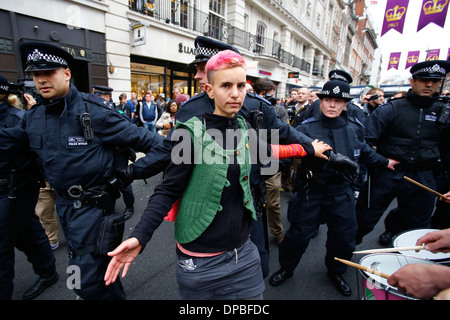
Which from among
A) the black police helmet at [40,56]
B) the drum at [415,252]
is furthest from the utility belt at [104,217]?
the drum at [415,252]

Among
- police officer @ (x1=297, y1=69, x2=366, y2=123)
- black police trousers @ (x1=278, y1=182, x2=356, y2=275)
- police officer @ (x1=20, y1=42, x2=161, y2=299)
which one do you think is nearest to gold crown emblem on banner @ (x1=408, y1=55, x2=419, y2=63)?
police officer @ (x1=297, y1=69, x2=366, y2=123)

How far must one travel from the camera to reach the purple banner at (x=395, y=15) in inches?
343

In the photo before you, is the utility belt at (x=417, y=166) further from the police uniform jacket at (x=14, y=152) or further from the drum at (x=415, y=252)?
the police uniform jacket at (x=14, y=152)

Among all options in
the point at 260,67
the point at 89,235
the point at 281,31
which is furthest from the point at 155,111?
the point at 281,31

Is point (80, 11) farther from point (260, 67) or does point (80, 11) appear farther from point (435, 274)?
point (260, 67)

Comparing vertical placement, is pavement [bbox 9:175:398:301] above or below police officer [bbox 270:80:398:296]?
below

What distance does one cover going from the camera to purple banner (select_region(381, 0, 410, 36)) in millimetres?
8711

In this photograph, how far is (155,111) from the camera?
892 cm

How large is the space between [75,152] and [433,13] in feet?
37.2

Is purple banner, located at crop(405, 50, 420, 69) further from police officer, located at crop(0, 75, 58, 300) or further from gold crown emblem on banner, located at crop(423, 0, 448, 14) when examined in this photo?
police officer, located at crop(0, 75, 58, 300)

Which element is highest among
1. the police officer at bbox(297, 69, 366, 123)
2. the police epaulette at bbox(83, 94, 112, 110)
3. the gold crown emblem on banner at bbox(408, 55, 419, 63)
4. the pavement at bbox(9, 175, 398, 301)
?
the gold crown emblem on banner at bbox(408, 55, 419, 63)

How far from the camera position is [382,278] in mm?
1359

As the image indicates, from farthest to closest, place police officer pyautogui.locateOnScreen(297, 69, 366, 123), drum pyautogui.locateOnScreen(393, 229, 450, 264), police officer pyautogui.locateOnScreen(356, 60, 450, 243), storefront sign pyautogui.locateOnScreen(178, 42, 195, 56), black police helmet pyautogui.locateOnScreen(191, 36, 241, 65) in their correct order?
storefront sign pyautogui.locateOnScreen(178, 42, 195, 56) → police officer pyautogui.locateOnScreen(297, 69, 366, 123) → police officer pyautogui.locateOnScreen(356, 60, 450, 243) → black police helmet pyautogui.locateOnScreen(191, 36, 241, 65) → drum pyautogui.locateOnScreen(393, 229, 450, 264)
